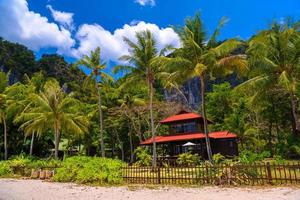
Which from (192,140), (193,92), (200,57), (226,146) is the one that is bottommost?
(226,146)

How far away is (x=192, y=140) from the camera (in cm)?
2780

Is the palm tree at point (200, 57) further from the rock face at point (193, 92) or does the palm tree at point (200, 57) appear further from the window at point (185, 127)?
the rock face at point (193, 92)

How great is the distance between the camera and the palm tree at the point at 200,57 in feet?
63.2

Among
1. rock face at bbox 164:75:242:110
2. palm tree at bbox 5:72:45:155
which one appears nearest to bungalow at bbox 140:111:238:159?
palm tree at bbox 5:72:45:155

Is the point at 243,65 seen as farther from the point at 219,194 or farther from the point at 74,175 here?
the point at 74,175

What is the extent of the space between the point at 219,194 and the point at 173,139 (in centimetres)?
1840

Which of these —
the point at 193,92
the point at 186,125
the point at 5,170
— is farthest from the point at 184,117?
the point at 193,92

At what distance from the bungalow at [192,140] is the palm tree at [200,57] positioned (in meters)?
8.56

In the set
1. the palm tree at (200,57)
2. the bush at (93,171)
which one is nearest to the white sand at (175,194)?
the bush at (93,171)

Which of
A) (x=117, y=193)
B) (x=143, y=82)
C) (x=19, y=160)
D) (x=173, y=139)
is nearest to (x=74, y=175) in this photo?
(x=117, y=193)

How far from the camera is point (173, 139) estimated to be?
2830cm

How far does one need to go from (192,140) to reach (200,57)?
10.5 metres

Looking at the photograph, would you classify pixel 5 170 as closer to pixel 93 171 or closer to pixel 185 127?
pixel 93 171

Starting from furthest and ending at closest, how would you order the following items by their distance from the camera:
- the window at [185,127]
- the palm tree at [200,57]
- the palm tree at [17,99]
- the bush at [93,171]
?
the palm tree at [17,99] → the window at [185,127] → the palm tree at [200,57] → the bush at [93,171]
